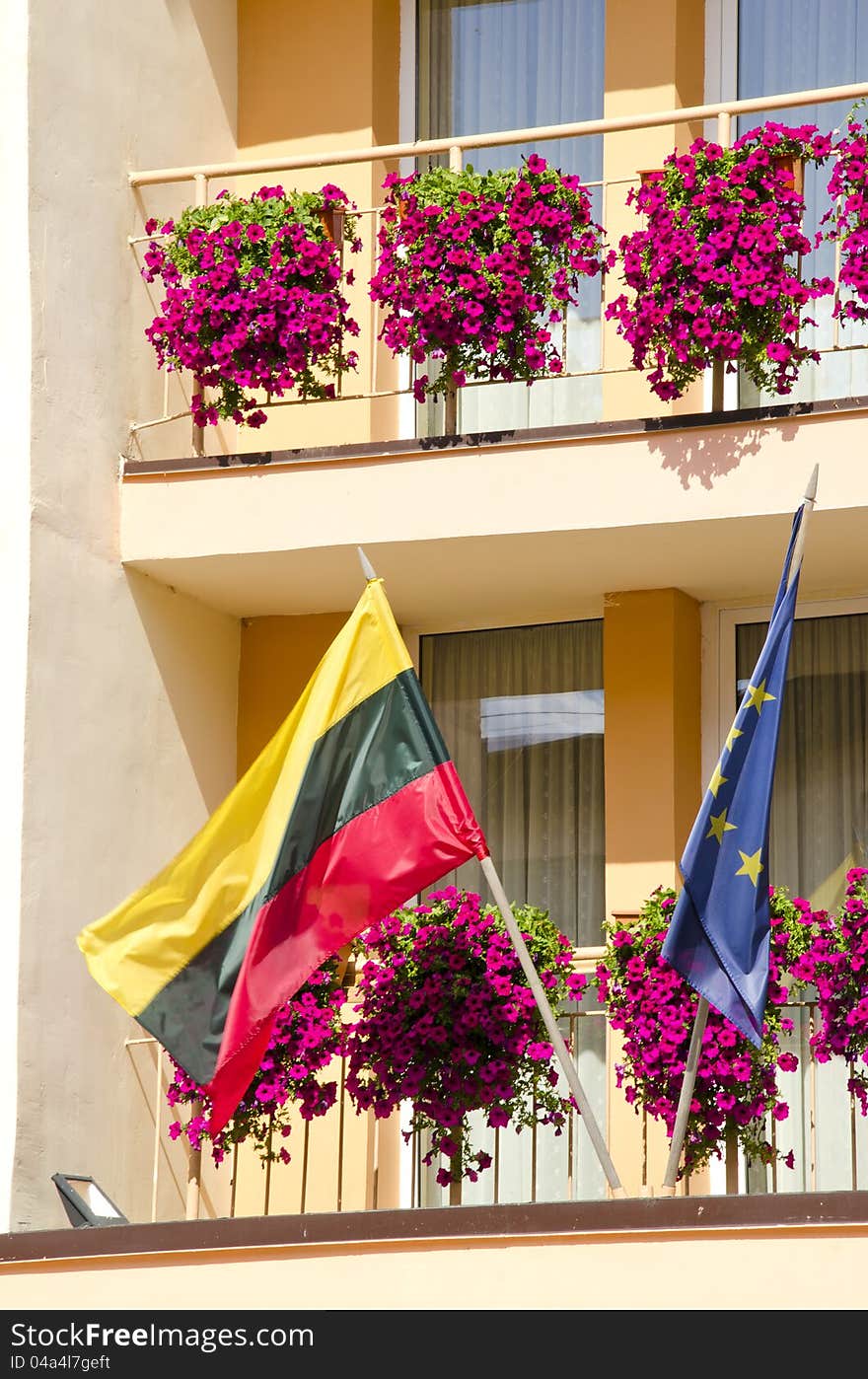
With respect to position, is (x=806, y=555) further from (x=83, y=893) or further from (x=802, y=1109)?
(x=83, y=893)

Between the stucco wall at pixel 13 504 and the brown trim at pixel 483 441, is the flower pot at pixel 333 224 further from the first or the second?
the stucco wall at pixel 13 504

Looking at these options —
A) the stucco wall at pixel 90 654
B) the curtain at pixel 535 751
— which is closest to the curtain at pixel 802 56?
the curtain at pixel 535 751

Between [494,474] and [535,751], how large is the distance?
179 cm

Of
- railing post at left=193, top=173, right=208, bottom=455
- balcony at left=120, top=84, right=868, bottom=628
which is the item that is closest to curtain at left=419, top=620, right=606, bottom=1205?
balcony at left=120, top=84, right=868, bottom=628

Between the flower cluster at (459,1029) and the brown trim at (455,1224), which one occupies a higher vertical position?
the flower cluster at (459,1029)

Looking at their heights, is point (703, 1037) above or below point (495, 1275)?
above

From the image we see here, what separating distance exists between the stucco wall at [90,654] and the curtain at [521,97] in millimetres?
1631

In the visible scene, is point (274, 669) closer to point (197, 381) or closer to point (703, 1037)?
point (197, 381)

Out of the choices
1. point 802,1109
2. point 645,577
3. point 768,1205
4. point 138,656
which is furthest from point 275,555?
point 768,1205

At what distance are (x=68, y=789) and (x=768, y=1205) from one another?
13.1ft

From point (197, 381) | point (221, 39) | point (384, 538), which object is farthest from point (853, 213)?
point (221, 39)

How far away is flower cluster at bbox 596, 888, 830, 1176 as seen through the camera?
9.84m

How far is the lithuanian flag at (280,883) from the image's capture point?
913 cm

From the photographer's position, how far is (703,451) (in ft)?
35.0
